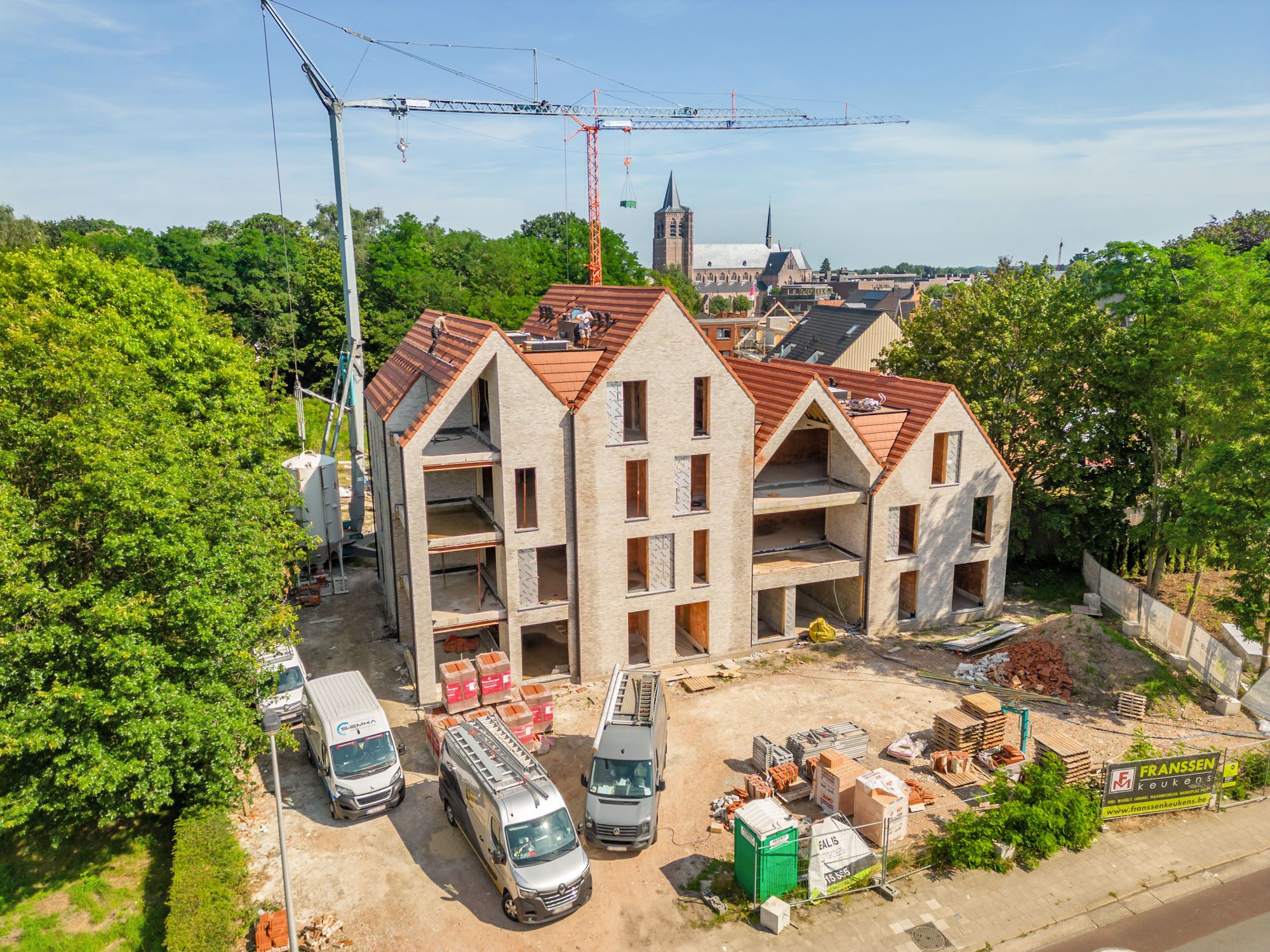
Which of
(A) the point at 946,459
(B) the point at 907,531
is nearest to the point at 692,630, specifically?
(B) the point at 907,531

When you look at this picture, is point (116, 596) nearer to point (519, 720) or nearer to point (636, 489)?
point (519, 720)

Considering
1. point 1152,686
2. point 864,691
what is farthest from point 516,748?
point 1152,686

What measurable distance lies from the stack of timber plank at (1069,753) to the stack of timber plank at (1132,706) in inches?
192

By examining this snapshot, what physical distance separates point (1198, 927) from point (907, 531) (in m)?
17.7

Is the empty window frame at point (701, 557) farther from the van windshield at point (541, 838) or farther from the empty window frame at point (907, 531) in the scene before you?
the van windshield at point (541, 838)

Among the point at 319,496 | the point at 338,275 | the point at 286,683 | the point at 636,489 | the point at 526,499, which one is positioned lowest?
the point at 286,683

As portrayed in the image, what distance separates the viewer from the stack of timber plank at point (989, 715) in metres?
24.7

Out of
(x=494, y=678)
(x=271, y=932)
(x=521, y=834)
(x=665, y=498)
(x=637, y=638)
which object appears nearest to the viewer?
(x=271, y=932)

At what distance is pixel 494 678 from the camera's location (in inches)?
1049

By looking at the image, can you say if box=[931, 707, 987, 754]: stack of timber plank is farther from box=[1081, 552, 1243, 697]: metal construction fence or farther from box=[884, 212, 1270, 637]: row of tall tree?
box=[884, 212, 1270, 637]: row of tall tree

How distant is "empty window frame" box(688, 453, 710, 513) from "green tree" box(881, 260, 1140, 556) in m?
16.3

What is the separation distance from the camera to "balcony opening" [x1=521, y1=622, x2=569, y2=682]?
98.0 ft

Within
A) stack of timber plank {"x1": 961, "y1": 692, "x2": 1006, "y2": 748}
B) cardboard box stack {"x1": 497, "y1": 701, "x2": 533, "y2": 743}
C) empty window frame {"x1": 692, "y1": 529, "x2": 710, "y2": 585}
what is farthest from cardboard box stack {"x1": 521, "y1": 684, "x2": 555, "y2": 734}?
stack of timber plank {"x1": 961, "y1": 692, "x2": 1006, "y2": 748}

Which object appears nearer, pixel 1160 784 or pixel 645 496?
pixel 1160 784
